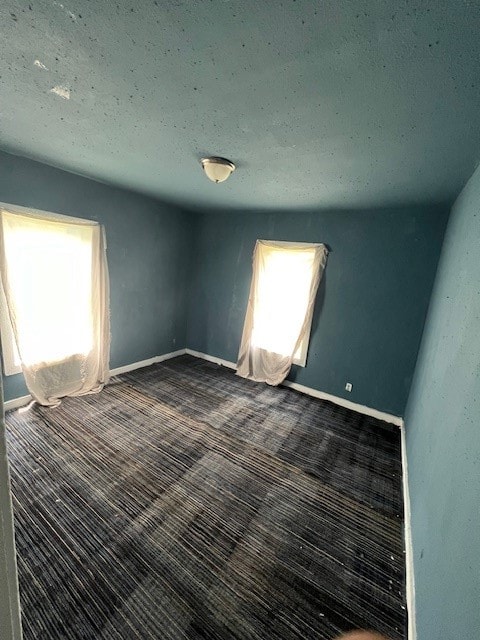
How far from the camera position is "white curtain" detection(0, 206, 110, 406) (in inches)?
91.4

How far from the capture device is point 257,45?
2.98ft

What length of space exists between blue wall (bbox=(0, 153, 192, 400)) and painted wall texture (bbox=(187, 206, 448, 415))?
2.99 ft

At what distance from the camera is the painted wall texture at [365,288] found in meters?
2.69

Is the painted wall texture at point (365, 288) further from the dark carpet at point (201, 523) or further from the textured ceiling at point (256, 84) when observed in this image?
the textured ceiling at point (256, 84)

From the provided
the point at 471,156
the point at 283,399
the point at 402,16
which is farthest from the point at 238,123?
the point at 283,399

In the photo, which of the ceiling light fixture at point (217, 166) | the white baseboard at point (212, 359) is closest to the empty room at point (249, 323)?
the ceiling light fixture at point (217, 166)

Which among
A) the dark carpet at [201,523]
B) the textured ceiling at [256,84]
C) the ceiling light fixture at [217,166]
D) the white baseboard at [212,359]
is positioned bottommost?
the dark carpet at [201,523]

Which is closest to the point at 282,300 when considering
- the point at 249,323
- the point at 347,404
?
the point at 249,323

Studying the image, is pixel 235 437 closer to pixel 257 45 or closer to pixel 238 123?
pixel 238 123

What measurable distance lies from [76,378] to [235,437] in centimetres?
182

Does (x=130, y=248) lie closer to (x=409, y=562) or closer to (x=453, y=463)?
(x=453, y=463)

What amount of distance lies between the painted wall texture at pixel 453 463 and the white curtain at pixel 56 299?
Answer: 9.95 ft

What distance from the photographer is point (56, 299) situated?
2.63m

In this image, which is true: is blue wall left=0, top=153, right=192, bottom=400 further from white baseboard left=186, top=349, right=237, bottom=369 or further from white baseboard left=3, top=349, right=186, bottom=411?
white baseboard left=186, top=349, right=237, bottom=369
